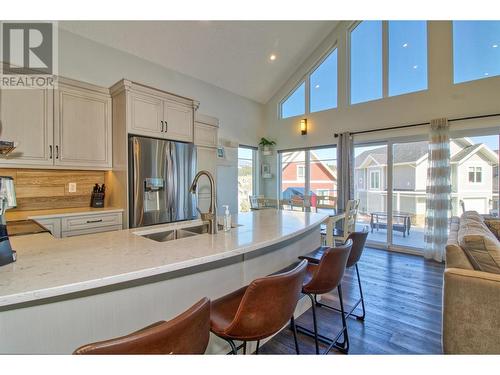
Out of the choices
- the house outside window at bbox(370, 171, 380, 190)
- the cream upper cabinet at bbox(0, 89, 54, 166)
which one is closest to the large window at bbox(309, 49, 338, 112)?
the house outside window at bbox(370, 171, 380, 190)

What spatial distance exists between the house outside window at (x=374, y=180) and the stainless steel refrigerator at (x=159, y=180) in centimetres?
340

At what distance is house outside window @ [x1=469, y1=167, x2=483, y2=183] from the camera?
3789mm

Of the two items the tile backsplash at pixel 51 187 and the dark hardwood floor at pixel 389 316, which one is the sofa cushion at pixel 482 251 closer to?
the dark hardwood floor at pixel 389 316

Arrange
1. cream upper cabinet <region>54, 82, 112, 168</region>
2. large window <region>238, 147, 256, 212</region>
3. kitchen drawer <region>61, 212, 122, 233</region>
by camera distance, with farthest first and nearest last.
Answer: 1. large window <region>238, 147, 256, 212</region>
2. cream upper cabinet <region>54, 82, 112, 168</region>
3. kitchen drawer <region>61, 212, 122, 233</region>

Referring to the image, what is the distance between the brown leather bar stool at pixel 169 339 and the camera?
65 cm

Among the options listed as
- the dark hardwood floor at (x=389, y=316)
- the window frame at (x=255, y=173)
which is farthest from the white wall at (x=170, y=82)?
the dark hardwood floor at (x=389, y=316)

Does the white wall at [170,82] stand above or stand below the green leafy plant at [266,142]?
above

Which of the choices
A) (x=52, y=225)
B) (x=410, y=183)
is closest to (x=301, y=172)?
(x=410, y=183)

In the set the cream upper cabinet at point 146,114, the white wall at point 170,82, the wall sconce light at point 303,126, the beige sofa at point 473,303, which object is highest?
the white wall at point 170,82

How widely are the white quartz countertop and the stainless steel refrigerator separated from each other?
128cm

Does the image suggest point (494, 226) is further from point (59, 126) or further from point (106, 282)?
point (59, 126)

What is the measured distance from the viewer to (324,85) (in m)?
5.27

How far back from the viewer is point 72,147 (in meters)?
2.81

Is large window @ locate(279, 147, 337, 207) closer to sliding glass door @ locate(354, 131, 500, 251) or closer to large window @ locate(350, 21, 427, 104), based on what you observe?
sliding glass door @ locate(354, 131, 500, 251)
